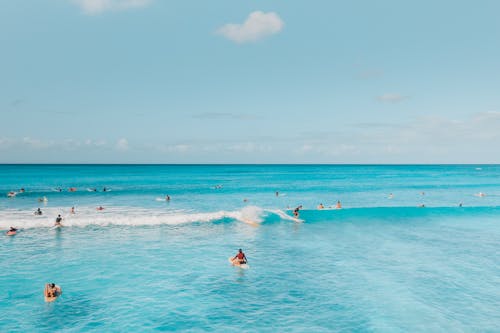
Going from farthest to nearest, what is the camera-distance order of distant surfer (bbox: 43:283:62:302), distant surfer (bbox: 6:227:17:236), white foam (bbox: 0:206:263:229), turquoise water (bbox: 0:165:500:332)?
1. white foam (bbox: 0:206:263:229)
2. distant surfer (bbox: 6:227:17:236)
3. distant surfer (bbox: 43:283:62:302)
4. turquoise water (bbox: 0:165:500:332)

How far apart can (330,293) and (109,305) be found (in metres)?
11.2

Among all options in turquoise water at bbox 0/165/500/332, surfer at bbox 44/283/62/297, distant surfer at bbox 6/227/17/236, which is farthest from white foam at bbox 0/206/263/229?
surfer at bbox 44/283/62/297

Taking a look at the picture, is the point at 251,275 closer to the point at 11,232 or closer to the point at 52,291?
the point at 52,291

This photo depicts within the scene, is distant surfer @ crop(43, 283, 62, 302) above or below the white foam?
below

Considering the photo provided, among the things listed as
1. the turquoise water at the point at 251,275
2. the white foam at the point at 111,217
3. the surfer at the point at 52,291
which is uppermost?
the white foam at the point at 111,217

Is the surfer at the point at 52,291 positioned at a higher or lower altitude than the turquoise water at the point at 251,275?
higher

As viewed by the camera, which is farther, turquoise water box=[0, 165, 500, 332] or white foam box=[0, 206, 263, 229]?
white foam box=[0, 206, 263, 229]

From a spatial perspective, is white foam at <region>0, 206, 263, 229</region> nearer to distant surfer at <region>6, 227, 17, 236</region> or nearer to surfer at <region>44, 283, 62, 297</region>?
distant surfer at <region>6, 227, 17, 236</region>

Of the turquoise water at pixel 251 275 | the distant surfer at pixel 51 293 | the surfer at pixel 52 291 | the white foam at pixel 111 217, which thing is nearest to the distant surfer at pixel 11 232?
the turquoise water at pixel 251 275

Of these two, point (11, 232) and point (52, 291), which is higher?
point (11, 232)

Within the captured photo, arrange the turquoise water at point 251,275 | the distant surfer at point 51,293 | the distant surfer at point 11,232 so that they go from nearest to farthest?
the turquoise water at point 251,275
the distant surfer at point 51,293
the distant surfer at point 11,232

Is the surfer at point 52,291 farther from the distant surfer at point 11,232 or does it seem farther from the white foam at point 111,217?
the white foam at point 111,217

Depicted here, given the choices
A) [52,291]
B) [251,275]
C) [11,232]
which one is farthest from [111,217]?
[251,275]

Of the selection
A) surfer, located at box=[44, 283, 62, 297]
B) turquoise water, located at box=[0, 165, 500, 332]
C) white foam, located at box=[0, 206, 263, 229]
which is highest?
white foam, located at box=[0, 206, 263, 229]
